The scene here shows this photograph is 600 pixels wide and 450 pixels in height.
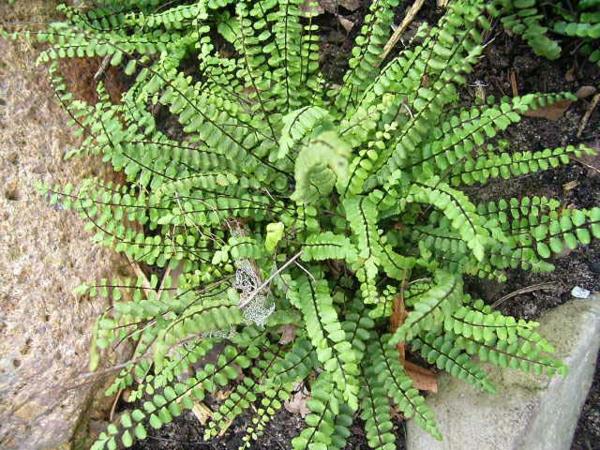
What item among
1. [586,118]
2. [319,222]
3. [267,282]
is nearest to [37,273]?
[267,282]

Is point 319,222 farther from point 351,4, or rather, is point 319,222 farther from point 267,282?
point 351,4

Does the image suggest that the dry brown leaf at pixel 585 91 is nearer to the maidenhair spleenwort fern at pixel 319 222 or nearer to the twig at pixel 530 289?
the maidenhair spleenwort fern at pixel 319 222

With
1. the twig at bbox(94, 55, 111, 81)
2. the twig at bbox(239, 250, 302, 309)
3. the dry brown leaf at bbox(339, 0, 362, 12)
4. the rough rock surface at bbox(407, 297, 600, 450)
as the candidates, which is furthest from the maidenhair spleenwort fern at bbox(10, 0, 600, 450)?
the dry brown leaf at bbox(339, 0, 362, 12)

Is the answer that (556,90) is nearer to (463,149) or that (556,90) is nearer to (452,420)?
(463,149)

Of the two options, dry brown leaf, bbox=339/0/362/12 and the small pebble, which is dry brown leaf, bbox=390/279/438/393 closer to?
the small pebble

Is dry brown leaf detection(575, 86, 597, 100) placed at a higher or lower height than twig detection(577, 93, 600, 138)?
higher

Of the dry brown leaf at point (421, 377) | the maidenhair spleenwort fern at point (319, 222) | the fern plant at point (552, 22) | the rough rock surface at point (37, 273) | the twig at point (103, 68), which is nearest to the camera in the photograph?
the maidenhair spleenwort fern at point (319, 222)

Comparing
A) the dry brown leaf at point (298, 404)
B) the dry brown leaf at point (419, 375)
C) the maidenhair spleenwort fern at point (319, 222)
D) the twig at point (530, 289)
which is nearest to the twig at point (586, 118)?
the maidenhair spleenwort fern at point (319, 222)
